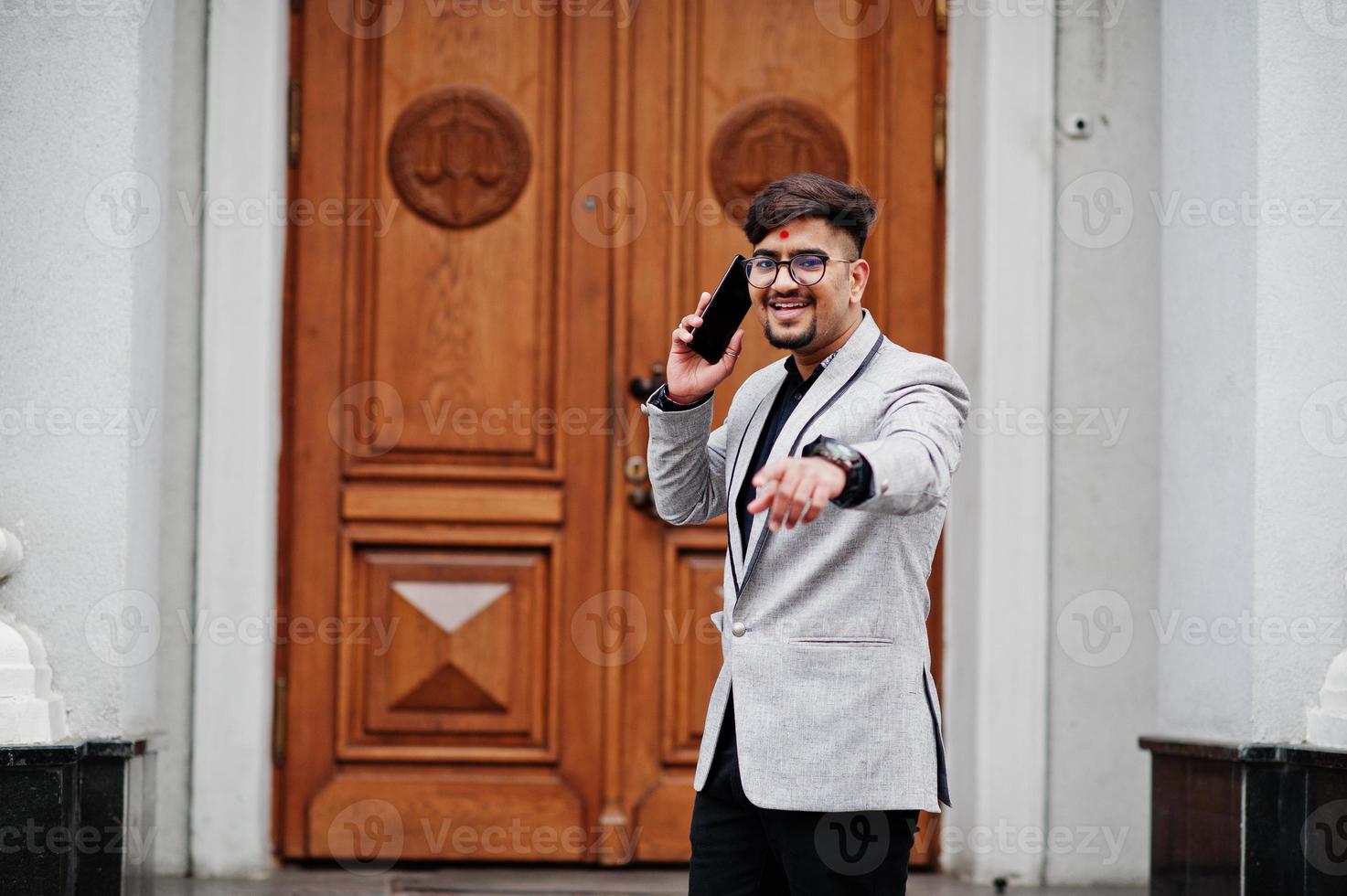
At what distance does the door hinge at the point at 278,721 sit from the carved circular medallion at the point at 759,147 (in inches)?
81.0

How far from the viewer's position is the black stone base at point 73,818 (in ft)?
11.5

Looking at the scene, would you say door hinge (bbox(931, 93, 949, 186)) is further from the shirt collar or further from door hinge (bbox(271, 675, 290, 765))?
door hinge (bbox(271, 675, 290, 765))

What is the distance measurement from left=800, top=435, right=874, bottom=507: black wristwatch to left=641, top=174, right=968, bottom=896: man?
2.4 inches

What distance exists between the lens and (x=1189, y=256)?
4262 mm

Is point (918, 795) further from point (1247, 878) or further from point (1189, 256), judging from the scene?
point (1189, 256)

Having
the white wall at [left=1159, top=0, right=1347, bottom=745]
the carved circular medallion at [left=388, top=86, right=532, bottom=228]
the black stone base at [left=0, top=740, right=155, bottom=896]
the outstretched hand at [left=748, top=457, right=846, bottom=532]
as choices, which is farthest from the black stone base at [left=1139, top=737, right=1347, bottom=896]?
the black stone base at [left=0, top=740, right=155, bottom=896]

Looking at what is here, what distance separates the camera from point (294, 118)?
4.62 m

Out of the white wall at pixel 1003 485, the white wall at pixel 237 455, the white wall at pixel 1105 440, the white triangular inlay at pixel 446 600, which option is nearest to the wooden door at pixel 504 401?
the white triangular inlay at pixel 446 600

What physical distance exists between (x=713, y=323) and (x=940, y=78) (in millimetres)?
2436

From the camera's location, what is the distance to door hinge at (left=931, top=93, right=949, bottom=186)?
188 inches

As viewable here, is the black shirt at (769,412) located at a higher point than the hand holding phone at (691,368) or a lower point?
lower

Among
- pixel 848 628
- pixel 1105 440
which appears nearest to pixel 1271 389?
pixel 1105 440

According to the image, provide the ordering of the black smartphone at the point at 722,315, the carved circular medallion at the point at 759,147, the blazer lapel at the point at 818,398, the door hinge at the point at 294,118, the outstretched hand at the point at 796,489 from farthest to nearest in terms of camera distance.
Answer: the carved circular medallion at the point at 759,147 → the door hinge at the point at 294,118 → the black smartphone at the point at 722,315 → the blazer lapel at the point at 818,398 → the outstretched hand at the point at 796,489

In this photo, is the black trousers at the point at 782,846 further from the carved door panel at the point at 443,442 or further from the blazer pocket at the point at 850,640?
the carved door panel at the point at 443,442
